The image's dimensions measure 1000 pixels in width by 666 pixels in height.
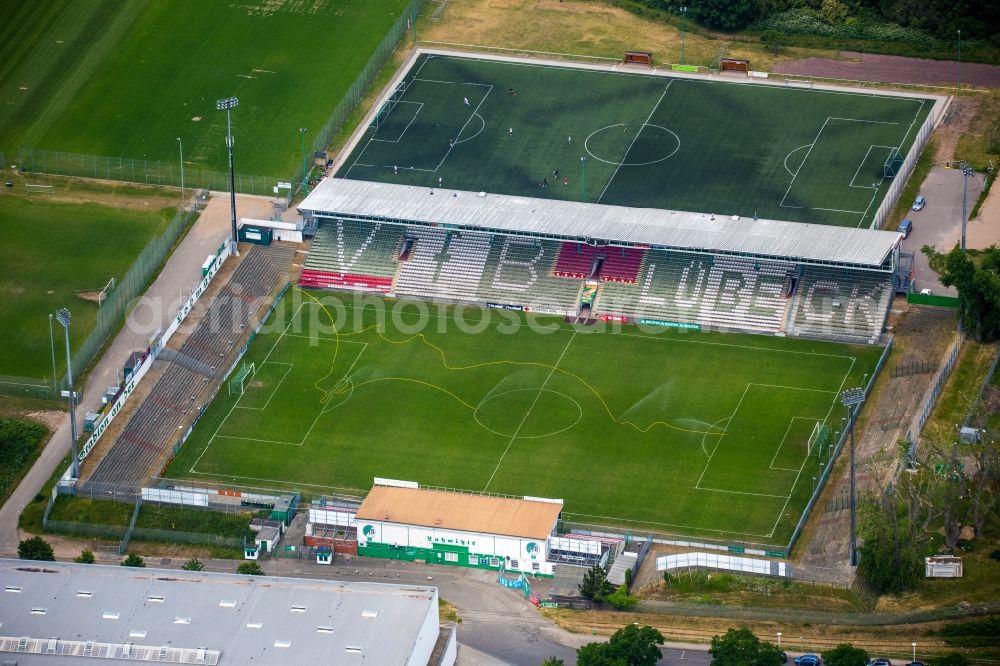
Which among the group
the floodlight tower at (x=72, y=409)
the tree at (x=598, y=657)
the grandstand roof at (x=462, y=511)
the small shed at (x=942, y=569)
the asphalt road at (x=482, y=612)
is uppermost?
the floodlight tower at (x=72, y=409)

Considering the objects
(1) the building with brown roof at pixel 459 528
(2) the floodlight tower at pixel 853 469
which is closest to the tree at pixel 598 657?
(1) the building with brown roof at pixel 459 528

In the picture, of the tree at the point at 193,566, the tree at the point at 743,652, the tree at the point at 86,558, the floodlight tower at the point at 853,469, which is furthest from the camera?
the tree at the point at 86,558

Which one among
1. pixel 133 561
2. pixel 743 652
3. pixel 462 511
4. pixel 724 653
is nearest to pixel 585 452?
pixel 462 511

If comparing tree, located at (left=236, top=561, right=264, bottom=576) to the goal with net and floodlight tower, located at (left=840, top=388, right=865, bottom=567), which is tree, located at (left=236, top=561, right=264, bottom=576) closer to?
floodlight tower, located at (left=840, top=388, right=865, bottom=567)

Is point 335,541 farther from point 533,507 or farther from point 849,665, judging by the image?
point 849,665

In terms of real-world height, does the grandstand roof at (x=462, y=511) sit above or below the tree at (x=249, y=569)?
above

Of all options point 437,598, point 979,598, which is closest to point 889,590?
point 979,598

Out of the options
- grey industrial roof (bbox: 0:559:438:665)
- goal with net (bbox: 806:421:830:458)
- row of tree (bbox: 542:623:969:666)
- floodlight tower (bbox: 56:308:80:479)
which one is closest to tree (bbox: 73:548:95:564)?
grey industrial roof (bbox: 0:559:438:665)

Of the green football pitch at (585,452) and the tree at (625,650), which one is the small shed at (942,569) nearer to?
the green football pitch at (585,452)
